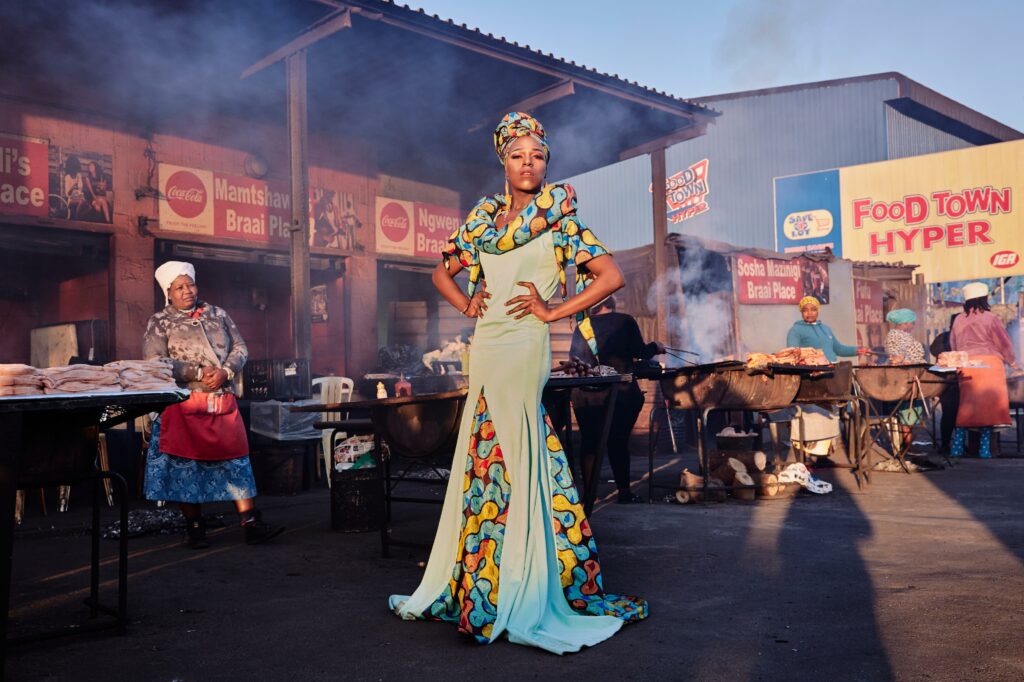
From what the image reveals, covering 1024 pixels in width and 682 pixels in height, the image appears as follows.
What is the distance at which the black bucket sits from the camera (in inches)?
237

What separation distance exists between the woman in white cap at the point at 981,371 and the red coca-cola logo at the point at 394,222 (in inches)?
295

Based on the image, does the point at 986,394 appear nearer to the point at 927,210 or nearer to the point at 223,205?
the point at 223,205

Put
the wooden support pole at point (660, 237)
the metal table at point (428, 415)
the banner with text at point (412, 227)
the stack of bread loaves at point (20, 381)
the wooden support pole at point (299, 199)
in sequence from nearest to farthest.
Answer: the stack of bread loaves at point (20, 381)
the metal table at point (428, 415)
the wooden support pole at point (299, 199)
the banner with text at point (412, 227)
the wooden support pole at point (660, 237)

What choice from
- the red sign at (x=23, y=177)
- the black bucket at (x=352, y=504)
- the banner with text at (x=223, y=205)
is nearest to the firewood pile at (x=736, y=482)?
the black bucket at (x=352, y=504)

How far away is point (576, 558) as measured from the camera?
3525mm

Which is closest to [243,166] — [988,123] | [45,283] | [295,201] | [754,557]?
[295,201]

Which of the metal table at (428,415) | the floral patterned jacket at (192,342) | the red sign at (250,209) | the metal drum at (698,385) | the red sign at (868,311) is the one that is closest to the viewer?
the metal table at (428,415)

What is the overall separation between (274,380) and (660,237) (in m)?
6.47

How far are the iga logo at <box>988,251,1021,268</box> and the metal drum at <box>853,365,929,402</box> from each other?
19.0 meters

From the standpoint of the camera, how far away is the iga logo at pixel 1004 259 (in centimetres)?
2452

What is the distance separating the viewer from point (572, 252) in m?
3.61

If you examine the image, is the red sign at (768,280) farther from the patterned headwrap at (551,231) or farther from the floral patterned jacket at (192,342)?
the patterned headwrap at (551,231)

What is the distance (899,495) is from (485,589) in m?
5.03

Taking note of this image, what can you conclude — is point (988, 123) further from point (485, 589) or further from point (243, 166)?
point (485, 589)
